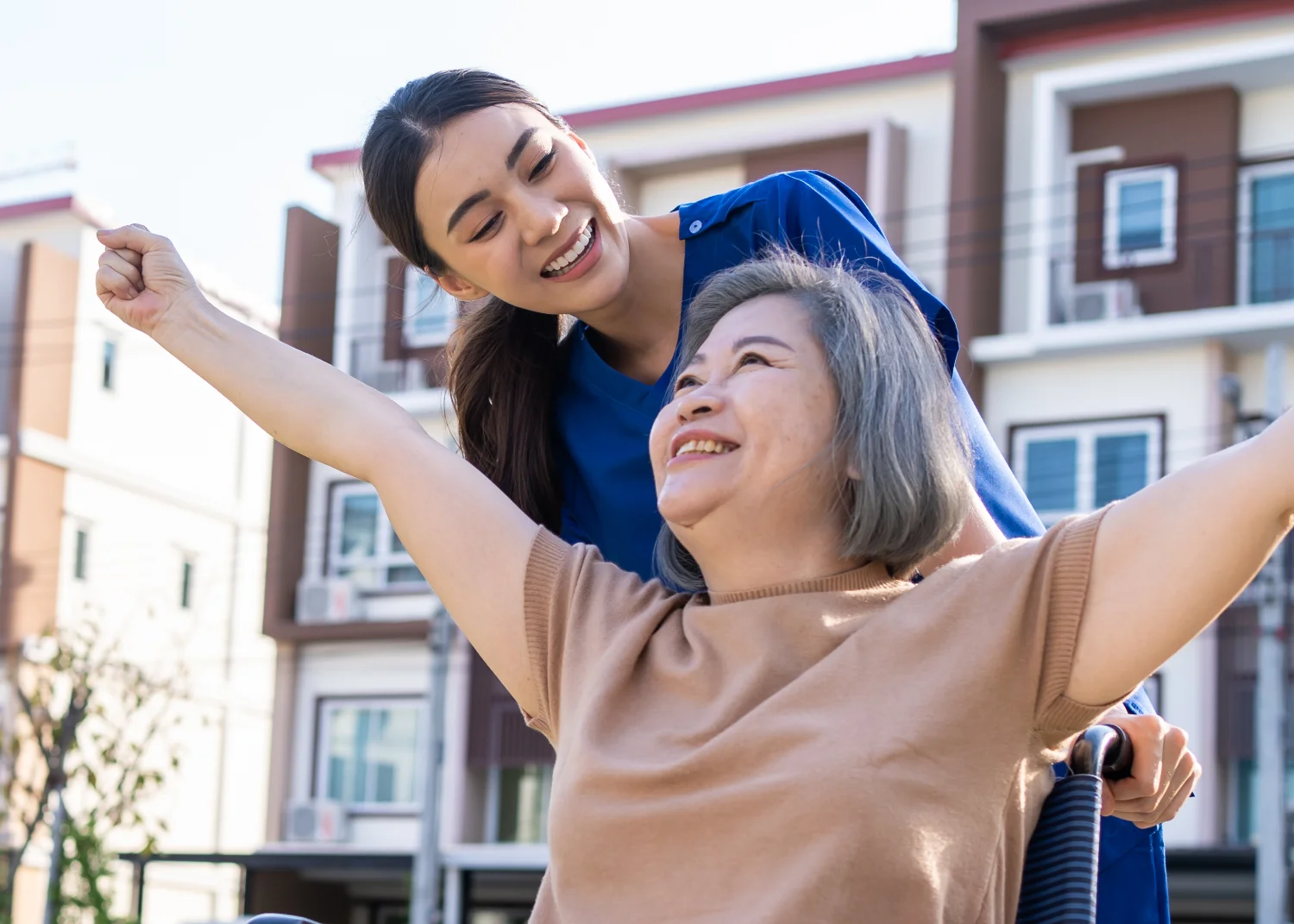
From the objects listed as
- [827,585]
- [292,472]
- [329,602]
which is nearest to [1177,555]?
[827,585]

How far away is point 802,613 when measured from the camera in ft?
6.36

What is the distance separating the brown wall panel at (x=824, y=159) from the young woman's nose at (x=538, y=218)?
55.6ft

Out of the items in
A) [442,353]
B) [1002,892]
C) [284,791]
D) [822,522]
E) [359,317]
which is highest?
[359,317]

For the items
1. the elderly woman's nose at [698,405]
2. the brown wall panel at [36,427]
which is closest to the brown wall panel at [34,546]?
the brown wall panel at [36,427]

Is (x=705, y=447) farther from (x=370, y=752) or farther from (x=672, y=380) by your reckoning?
(x=370, y=752)

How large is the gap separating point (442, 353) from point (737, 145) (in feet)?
56.5

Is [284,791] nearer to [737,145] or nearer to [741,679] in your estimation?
[737,145]

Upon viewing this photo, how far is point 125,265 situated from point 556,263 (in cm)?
62

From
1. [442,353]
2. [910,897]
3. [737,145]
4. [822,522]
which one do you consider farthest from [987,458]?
[737,145]

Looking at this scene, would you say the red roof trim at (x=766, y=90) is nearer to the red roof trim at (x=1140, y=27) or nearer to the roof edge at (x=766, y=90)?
the roof edge at (x=766, y=90)

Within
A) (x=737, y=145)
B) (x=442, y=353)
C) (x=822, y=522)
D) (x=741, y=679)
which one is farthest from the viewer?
(x=737, y=145)

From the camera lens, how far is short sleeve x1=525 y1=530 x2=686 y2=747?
2.04 m

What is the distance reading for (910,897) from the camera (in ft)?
5.64

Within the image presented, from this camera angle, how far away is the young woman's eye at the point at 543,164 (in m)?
2.76
